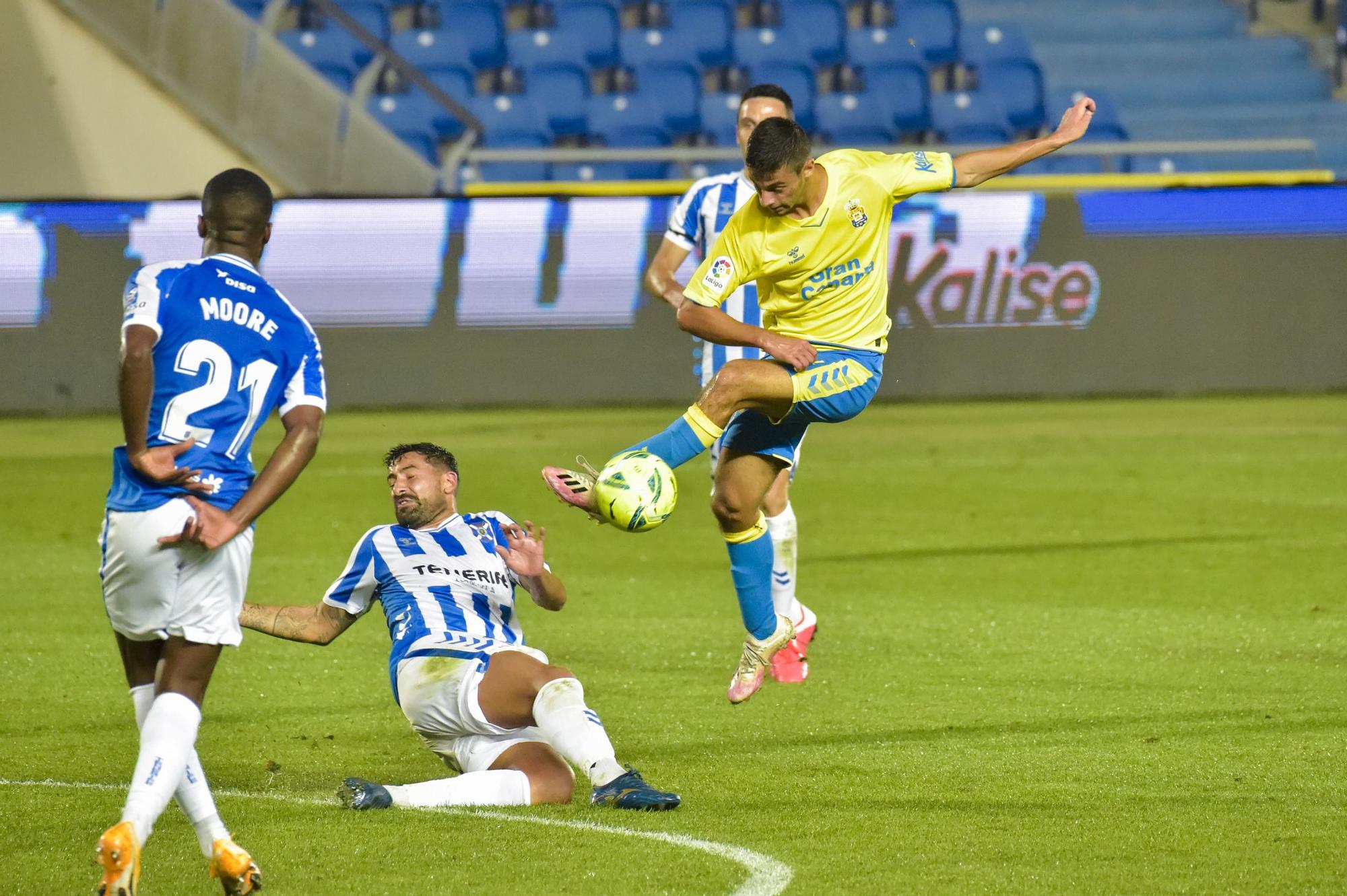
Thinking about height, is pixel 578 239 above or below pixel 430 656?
below

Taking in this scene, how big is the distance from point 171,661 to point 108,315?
13.2 meters

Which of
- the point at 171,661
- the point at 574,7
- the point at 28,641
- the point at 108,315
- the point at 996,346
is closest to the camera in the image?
the point at 171,661

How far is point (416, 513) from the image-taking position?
5812 mm

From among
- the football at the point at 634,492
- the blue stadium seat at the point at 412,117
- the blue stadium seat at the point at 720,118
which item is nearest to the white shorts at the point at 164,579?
the football at the point at 634,492

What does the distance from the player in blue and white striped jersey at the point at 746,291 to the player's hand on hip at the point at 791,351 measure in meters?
1.07

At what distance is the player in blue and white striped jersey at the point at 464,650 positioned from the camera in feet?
17.5

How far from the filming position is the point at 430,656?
18.5 ft

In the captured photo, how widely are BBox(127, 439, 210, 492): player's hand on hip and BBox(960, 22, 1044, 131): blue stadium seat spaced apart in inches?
751

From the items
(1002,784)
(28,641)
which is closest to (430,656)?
(1002,784)

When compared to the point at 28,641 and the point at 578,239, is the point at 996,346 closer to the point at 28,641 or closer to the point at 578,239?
the point at 578,239

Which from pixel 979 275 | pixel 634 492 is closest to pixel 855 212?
pixel 634 492

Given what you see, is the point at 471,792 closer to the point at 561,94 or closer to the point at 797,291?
the point at 797,291

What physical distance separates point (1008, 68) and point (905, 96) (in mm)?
1517

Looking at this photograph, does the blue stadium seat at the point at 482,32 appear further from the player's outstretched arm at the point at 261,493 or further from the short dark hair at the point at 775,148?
the player's outstretched arm at the point at 261,493
